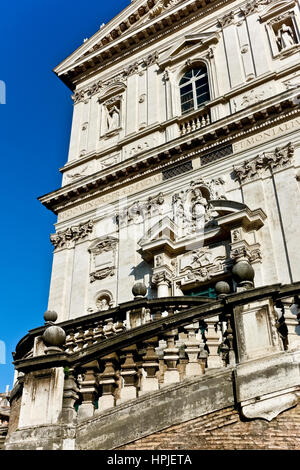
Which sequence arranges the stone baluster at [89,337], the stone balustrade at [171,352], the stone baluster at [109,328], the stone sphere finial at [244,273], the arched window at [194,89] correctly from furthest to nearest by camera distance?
the arched window at [194,89]
the stone baluster at [109,328]
the stone baluster at [89,337]
the stone sphere finial at [244,273]
the stone balustrade at [171,352]

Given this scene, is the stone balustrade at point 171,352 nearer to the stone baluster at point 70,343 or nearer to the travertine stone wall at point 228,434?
the travertine stone wall at point 228,434

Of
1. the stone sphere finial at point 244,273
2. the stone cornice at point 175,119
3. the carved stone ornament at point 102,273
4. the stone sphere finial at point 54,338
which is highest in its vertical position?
the stone cornice at point 175,119

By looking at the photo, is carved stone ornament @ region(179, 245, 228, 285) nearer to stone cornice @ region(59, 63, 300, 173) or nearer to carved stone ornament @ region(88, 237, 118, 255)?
carved stone ornament @ region(88, 237, 118, 255)

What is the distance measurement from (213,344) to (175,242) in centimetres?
935

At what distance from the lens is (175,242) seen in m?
15.9

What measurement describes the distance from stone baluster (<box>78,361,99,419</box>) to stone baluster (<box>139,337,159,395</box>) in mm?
697

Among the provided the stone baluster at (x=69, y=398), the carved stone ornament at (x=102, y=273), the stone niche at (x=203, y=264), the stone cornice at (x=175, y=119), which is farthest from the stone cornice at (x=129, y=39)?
the stone baluster at (x=69, y=398)

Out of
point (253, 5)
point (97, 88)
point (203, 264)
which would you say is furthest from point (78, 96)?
point (203, 264)

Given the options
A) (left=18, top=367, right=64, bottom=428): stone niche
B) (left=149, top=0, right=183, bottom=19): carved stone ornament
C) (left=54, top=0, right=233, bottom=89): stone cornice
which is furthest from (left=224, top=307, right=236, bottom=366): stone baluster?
(left=149, top=0, right=183, bottom=19): carved stone ornament

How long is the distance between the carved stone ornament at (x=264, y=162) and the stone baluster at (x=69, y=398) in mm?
10476

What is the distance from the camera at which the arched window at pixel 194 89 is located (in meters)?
19.3

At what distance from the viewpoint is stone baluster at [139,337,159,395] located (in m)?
6.48

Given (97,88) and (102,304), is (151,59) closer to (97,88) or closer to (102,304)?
(97,88)

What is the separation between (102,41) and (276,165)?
13042 mm
